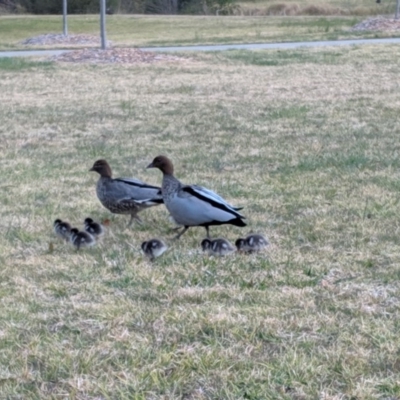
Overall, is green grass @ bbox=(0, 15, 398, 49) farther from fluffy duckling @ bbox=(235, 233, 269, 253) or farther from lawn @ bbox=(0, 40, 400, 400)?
fluffy duckling @ bbox=(235, 233, 269, 253)

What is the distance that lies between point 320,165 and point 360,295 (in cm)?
410

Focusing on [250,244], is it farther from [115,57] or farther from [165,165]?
[115,57]

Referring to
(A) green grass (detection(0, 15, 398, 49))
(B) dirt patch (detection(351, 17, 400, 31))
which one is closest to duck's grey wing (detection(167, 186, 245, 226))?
(A) green grass (detection(0, 15, 398, 49))

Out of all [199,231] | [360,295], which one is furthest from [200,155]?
[360,295]

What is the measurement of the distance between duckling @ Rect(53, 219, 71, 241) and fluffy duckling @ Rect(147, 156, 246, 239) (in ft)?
2.42

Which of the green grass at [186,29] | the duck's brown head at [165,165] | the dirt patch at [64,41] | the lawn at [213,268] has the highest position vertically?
the green grass at [186,29]

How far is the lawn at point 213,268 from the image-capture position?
3.88 meters

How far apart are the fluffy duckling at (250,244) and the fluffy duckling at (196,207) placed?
0.19 m

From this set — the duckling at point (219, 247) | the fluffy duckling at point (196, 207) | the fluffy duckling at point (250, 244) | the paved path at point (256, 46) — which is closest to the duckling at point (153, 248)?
the duckling at point (219, 247)

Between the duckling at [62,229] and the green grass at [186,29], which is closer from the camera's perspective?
the duckling at [62,229]

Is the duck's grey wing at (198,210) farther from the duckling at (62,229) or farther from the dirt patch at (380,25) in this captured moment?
the dirt patch at (380,25)

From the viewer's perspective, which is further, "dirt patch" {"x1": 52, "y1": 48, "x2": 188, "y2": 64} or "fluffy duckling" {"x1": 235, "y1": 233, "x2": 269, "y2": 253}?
"dirt patch" {"x1": 52, "y1": 48, "x2": 188, "y2": 64}

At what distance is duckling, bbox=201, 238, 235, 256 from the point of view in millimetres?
5573

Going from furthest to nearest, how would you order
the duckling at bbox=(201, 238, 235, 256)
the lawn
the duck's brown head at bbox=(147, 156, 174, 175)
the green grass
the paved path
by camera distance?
1. the green grass
2. the paved path
3. the duck's brown head at bbox=(147, 156, 174, 175)
4. the duckling at bbox=(201, 238, 235, 256)
5. the lawn
